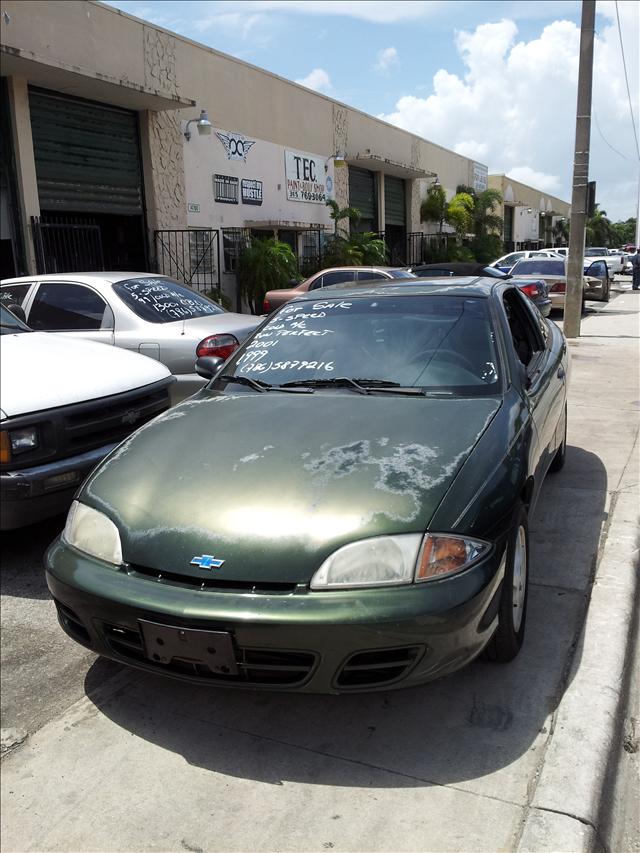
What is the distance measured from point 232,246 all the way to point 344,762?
16842 millimetres

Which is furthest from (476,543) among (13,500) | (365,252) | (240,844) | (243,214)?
(365,252)

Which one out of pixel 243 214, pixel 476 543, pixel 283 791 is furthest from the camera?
pixel 243 214

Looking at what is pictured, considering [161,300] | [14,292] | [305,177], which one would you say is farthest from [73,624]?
[305,177]

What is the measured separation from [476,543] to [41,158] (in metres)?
13.0

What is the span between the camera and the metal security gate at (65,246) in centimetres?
1285

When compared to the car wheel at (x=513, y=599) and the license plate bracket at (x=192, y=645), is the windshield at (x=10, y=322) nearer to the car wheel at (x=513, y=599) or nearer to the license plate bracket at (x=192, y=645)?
the license plate bracket at (x=192, y=645)

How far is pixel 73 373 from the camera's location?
12.7ft

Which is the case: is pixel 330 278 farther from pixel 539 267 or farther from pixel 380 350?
pixel 380 350

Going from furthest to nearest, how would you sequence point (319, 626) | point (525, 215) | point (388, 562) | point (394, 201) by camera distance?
point (525, 215) → point (394, 201) → point (388, 562) → point (319, 626)

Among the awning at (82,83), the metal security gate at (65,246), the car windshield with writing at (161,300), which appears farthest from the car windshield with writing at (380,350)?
the metal security gate at (65,246)

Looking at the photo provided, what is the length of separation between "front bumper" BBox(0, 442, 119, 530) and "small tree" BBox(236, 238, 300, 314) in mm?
13648

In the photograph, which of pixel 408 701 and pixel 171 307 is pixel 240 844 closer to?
pixel 408 701

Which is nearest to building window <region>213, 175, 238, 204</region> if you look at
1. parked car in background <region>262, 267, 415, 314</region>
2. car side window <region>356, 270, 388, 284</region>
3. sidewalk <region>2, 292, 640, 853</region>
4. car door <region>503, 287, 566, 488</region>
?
parked car in background <region>262, 267, 415, 314</region>

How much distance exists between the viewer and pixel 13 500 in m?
3.83
